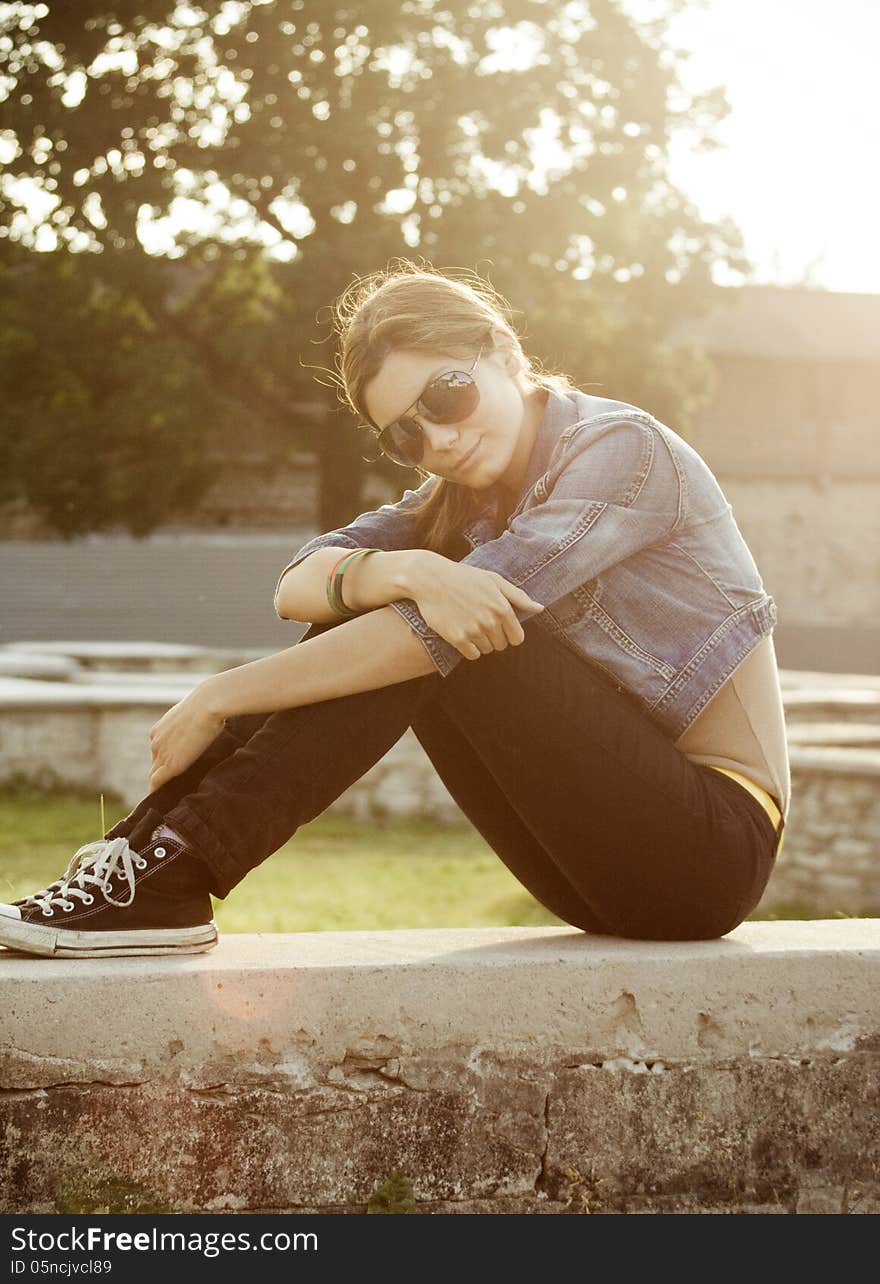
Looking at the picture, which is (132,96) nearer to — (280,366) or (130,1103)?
(280,366)

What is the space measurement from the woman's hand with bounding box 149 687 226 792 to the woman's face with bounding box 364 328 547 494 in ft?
1.78

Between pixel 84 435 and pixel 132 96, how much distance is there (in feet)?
13.4

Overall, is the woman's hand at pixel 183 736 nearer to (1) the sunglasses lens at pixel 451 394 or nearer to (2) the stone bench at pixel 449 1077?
(2) the stone bench at pixel 449 1077

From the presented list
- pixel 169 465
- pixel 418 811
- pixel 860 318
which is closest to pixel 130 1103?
pixel 418 811

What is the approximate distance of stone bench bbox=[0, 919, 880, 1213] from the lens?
2.00 m

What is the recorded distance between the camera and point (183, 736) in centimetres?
223

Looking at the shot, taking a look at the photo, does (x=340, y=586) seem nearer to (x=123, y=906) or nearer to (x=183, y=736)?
(x=183, y=736)

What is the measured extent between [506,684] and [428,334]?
0.60m

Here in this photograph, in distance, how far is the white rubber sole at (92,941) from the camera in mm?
2064

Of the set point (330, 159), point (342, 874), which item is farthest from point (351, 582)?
point (330, 159)

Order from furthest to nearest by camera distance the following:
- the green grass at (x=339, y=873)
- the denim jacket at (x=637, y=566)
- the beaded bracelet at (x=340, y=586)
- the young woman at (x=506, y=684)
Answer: the green grass at (x=339, y=873) < the beaded bracelet at (x=340, y=586) < the denim jacket at (x=637, y=566) < the young woman at (x=506, y=684)

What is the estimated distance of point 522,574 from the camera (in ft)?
7.15

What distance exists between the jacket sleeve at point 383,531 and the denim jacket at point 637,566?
31cm

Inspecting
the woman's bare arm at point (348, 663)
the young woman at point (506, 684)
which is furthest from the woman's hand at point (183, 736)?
the woman's bare arm at point (348, 663)
